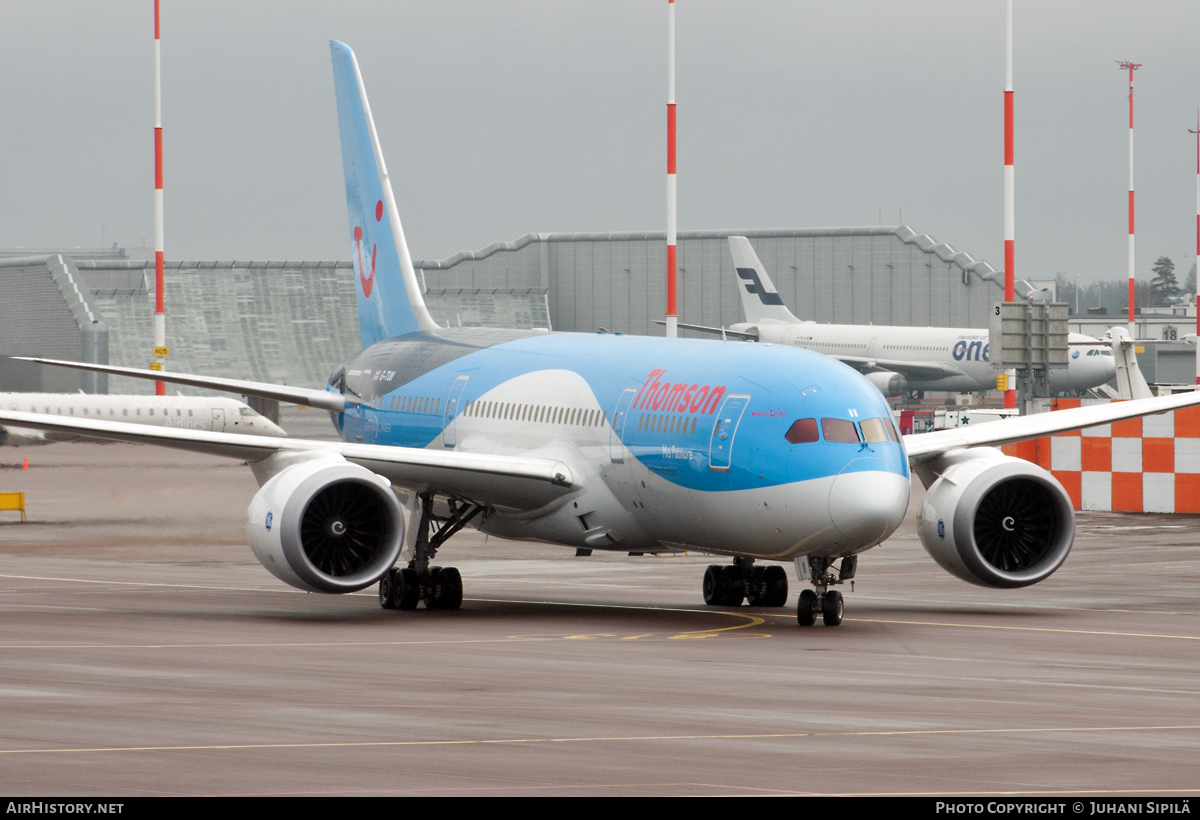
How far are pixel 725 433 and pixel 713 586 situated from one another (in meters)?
4.16

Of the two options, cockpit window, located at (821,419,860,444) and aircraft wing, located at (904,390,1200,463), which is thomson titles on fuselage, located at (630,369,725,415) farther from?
aircraft wing, located at (904,390,1200,463)

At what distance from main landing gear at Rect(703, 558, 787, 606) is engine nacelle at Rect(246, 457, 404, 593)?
4.59 m

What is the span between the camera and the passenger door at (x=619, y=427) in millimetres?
21031

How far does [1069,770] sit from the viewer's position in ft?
34.5

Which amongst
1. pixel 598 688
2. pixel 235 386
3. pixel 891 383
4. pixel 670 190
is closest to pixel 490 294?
pixel 891 383

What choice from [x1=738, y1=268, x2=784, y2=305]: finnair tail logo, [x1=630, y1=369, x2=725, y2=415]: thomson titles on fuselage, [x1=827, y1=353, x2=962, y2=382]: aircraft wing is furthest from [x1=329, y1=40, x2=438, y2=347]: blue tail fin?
[x1=738, y1=268, x2=784, y2=305]: finnair tail logo

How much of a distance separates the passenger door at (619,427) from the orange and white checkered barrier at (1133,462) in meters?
19.6

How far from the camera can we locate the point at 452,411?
24500 mm

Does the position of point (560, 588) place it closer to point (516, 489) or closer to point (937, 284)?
point (516, 489)

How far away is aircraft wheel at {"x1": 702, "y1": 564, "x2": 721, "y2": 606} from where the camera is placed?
23.0 meters

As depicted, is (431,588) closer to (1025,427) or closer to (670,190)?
(1025,427)

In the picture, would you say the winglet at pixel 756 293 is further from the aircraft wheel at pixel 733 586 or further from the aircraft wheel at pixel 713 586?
the aircraft wheel at pixel 733 586
